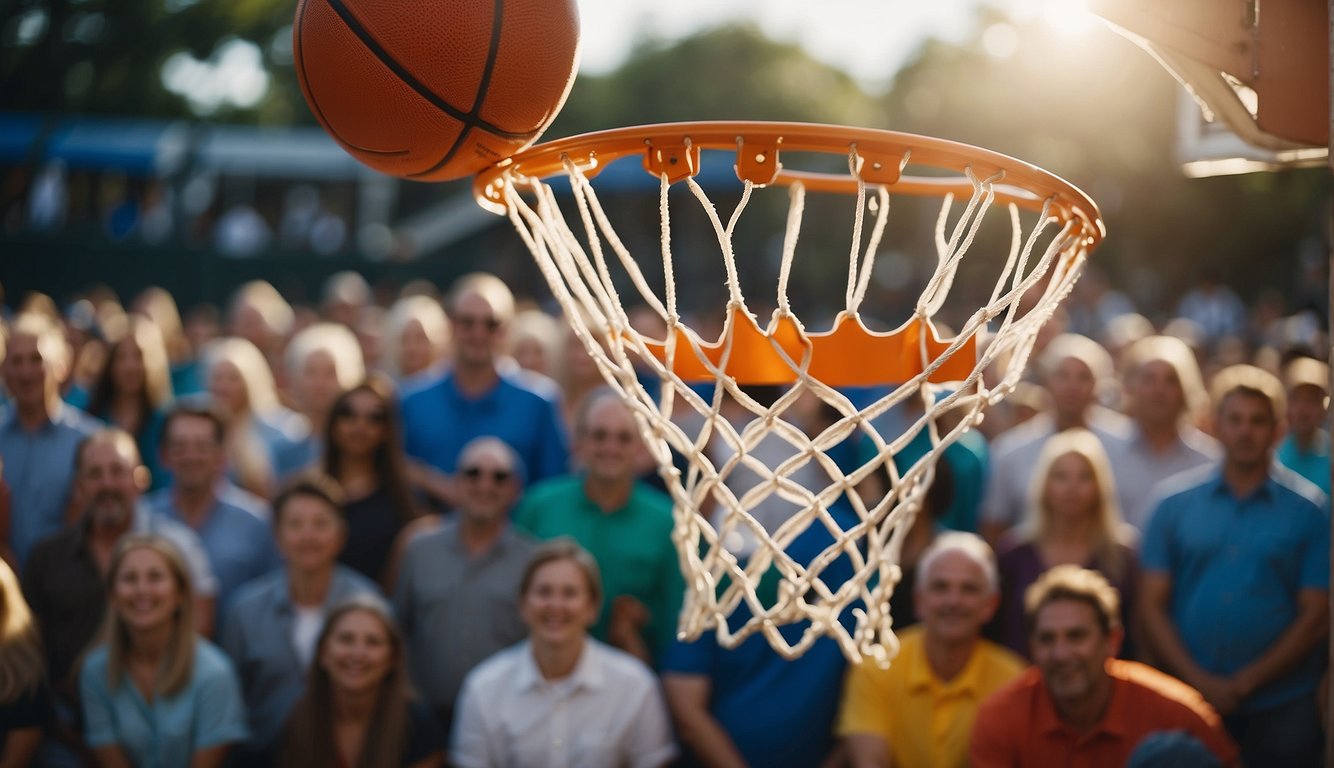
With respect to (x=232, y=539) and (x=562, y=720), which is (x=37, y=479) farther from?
(x=562, y=720)

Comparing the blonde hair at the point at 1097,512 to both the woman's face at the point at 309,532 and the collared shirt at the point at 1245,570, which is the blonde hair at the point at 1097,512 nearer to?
the collared shirt at the point at 1245,570

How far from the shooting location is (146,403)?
6.13 metres

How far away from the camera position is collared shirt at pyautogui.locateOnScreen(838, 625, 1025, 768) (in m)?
4.38

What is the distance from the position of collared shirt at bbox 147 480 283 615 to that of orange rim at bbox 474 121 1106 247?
9.34ft

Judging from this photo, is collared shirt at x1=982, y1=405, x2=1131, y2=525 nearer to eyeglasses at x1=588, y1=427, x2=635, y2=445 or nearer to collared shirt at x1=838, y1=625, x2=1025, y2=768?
collared shirt at x1=838, y1=625, x2=1025, y2=768

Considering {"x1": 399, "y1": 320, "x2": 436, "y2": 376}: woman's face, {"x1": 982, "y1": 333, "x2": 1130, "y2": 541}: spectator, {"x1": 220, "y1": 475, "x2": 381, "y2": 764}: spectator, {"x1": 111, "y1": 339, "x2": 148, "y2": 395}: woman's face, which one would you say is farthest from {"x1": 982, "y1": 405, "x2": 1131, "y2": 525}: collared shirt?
{"x1": 111, "y1": 339, "x2": 148, "y2": 395}: woman's face

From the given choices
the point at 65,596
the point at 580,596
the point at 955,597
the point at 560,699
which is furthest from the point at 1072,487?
the point at 65,596

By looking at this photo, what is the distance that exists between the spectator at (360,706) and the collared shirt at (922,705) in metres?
1.45

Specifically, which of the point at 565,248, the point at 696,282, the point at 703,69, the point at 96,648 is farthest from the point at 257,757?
the point at 703,69

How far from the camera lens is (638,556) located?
4.95 m

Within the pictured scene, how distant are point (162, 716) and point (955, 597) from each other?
2.69 meters

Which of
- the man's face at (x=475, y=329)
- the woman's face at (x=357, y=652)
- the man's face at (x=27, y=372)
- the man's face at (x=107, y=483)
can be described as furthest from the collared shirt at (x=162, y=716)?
the man's face at (x=475, y=329)

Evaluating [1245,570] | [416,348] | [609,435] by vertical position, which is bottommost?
[1245,570]

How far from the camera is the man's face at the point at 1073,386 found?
5.72m
